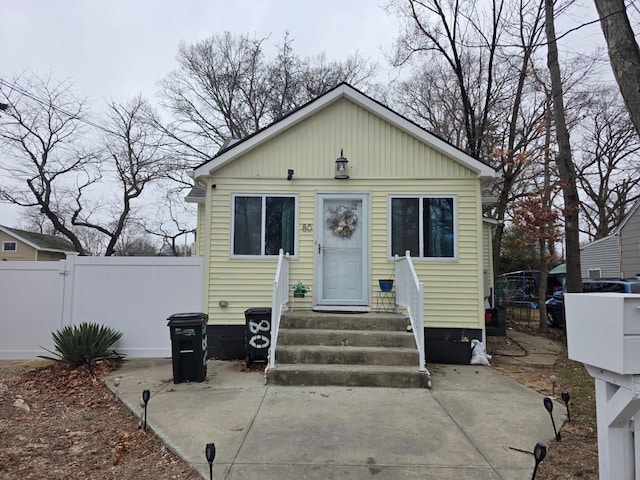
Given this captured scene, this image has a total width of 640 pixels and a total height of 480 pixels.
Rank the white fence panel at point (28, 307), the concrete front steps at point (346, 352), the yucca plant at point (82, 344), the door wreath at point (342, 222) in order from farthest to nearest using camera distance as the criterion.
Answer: the door wreath at point (342, 222) → the white fence panel at point (28, 307) → the yucca plant at point (82, 344) → the concrete front steps at point (346, 352)

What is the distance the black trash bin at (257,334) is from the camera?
6.31 meters

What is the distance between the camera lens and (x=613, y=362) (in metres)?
1.94

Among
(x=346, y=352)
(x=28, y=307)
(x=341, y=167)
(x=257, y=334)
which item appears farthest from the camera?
(x=341, y=167)

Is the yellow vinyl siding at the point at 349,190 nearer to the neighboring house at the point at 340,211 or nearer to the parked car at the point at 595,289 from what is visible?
the neighboring house at the point at 340,211

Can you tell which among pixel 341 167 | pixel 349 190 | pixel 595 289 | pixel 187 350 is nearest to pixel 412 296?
pixel 349 190

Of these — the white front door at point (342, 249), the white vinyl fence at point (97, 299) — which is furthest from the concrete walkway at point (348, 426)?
the white front door at point (342, 249)

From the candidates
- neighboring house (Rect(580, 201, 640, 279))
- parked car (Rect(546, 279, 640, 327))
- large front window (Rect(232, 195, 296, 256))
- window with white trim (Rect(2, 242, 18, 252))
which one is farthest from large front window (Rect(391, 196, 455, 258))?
window with white trim (Rect(2, 242, 18, 252))

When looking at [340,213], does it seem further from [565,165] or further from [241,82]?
[241,82]

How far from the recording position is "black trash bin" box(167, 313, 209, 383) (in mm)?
5451

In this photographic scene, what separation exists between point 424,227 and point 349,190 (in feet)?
5.15

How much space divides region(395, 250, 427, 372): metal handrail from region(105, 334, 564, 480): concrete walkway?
0.64m

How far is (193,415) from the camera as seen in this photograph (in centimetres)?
418

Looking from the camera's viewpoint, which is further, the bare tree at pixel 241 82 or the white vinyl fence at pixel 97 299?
the bare tree at pixel 241 82

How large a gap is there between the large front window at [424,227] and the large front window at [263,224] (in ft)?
6.47
